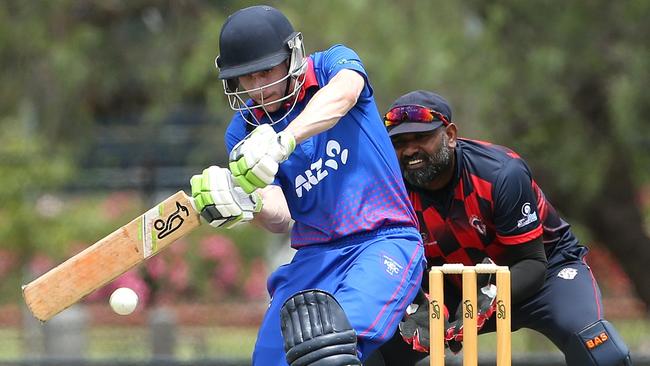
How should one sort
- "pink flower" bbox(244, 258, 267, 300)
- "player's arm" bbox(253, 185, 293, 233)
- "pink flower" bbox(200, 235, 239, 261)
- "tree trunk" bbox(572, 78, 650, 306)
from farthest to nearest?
"pink flower" bbox(244, 258, 267, 300) → "pink flower" bbox(200, 235, 239, 261) → "tree trunk" bbox(572, 78, 650, 306) → "player's arm" bbox(253, 185, 293, 233)

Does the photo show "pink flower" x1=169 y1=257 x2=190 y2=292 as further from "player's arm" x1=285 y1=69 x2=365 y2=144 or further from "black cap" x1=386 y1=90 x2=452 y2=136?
"player's arm" x1=285 y1=69 x2=365 y2=144

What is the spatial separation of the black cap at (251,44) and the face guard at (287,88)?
0.11ft

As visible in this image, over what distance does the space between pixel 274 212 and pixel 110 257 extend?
2.29 feet

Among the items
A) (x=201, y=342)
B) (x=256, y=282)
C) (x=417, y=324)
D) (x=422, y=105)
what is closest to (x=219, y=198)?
(x=417, y=324)

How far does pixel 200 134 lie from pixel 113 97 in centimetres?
295

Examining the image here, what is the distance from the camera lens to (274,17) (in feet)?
13.1

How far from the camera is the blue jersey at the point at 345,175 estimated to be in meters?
3.97

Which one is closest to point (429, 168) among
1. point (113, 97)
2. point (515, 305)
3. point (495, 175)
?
point (495, 175)

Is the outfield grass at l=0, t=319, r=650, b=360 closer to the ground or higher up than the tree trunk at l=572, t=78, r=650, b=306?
closer to the ground

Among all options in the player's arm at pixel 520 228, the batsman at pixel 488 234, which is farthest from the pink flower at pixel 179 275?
the player's arm at pixel 520 228

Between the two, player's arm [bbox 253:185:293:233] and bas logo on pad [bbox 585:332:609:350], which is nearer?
player's arm [bbox 253:185:293:233]

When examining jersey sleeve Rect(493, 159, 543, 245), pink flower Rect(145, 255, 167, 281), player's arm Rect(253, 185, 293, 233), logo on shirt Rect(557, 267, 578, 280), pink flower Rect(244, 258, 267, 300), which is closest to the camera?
player's arm Rect(253, 185, 293, 233)

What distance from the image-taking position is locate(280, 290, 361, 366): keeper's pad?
3586 millimetres

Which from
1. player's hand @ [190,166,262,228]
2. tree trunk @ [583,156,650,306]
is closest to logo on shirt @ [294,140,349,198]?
player's hand @ [190,166,262,228]
